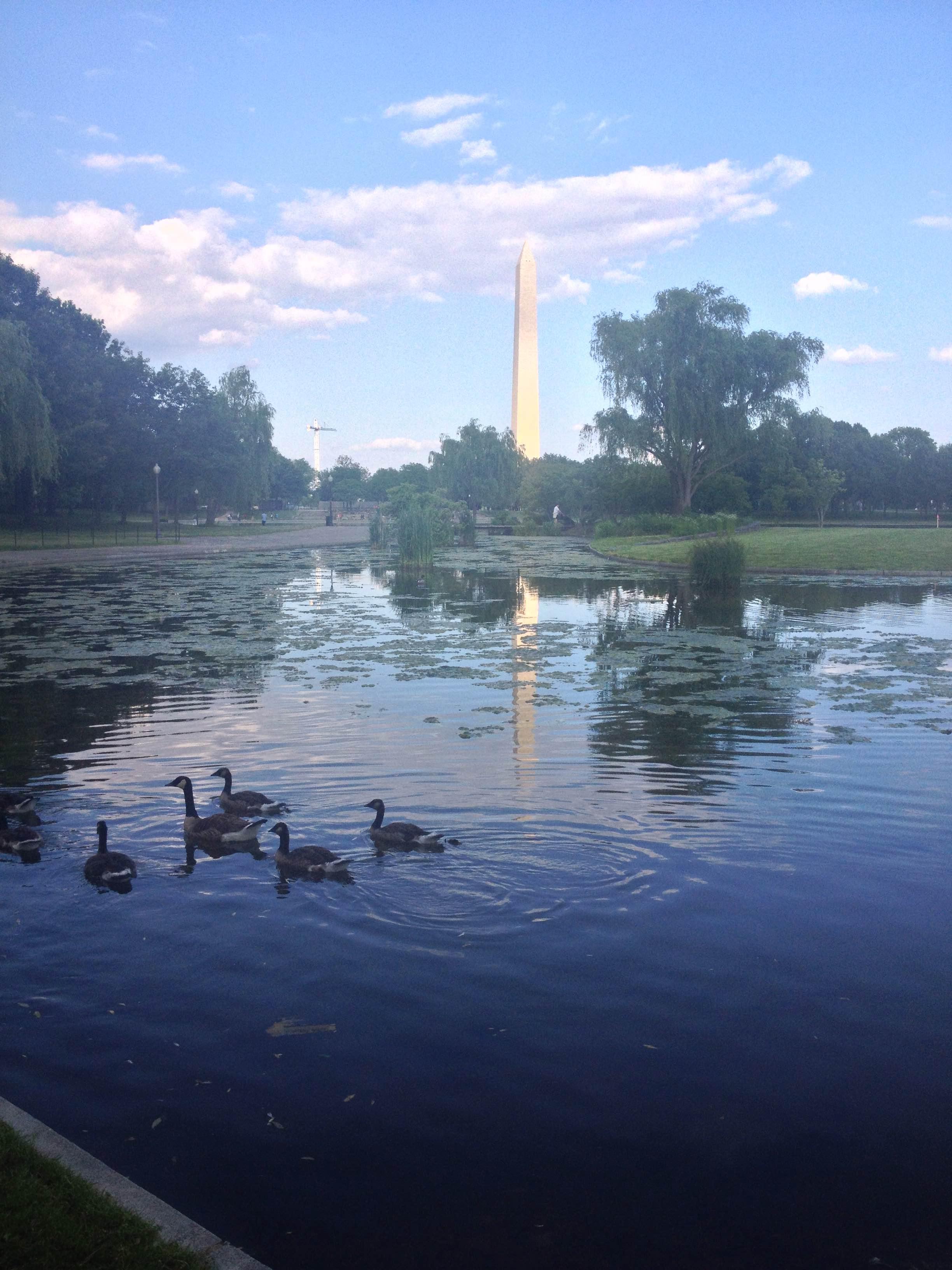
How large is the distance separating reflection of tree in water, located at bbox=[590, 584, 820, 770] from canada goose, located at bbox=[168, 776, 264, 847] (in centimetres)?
420

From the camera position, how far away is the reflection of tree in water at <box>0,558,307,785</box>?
40.7 feet

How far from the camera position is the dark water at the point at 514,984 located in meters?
4.27

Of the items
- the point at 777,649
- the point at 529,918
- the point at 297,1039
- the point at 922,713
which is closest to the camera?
the point at 297,1039

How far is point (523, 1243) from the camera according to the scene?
4.04 meters

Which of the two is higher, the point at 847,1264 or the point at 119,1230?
the point at 119,1230

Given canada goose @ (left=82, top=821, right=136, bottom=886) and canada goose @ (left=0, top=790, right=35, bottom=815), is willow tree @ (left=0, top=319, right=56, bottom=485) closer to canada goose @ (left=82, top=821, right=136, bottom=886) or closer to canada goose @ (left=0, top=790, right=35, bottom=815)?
canada goose @ (left=0, top=790, right=35, bottom=815)

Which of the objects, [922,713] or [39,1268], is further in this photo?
[922,713]

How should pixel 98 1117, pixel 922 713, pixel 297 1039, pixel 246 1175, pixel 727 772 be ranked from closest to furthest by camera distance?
1. pixel 246 1175
2. pixel 98 1117
3. pixel 297 1039
4. pixel 727 772
5. pixel 922 713

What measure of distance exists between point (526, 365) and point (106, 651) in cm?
7913

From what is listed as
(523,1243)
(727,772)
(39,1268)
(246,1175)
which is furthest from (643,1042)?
(727,772)

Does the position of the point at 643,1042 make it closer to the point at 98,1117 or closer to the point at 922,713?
the point at 98,1117

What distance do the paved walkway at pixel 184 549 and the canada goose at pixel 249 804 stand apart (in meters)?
33.2

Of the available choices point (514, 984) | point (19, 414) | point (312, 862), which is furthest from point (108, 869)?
point (19, 414)

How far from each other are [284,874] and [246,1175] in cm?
331
